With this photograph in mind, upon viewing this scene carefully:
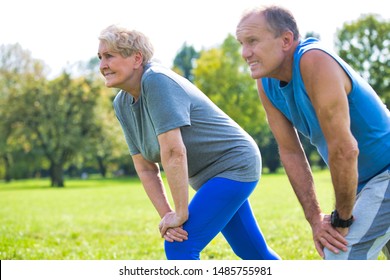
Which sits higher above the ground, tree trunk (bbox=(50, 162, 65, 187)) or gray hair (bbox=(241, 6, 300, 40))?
gray hair (bbox=(241, 6, 300, 40))

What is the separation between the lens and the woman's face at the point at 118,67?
11.6 feet

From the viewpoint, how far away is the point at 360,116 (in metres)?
3.02

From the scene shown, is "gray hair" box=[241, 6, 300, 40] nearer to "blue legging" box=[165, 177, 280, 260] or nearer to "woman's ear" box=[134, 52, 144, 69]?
"woman's ear" box=[134, 52, 144, 69]

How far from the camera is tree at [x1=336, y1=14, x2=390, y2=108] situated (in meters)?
39.0

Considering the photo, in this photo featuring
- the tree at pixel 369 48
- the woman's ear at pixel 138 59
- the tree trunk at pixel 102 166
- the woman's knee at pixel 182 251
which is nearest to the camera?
the woman's knee at pixel 182 251

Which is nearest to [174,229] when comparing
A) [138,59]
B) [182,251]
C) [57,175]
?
[182,251]

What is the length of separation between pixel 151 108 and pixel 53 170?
4421 cm

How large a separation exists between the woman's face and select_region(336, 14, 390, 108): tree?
3759 centimetres

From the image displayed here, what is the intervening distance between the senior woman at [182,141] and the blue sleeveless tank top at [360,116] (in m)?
0.57

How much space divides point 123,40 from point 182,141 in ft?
2.54

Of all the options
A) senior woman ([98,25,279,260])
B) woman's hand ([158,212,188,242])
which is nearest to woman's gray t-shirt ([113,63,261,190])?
senior woman ([98,25,279,260])

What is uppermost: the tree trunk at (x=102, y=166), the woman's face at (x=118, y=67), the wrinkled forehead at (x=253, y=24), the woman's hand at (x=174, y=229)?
the wrinkled forehead at (x=253, y=24)

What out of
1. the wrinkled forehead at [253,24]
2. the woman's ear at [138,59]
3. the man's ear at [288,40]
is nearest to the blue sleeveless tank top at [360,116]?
the man's ear at [288,40]

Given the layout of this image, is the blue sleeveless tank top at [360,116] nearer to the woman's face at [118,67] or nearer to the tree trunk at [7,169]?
the woman's face at [118,67]
